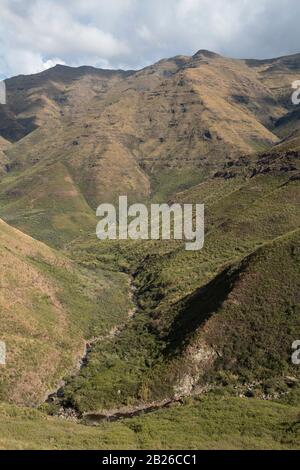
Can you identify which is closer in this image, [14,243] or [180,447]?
[180,447]

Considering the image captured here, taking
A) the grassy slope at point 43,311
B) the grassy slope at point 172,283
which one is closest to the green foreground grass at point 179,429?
Result: the grassy slope at point 172,283

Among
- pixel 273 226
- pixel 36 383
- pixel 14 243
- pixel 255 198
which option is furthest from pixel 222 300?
pixel 255 198

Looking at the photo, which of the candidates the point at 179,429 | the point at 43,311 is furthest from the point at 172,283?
the point at 179,429

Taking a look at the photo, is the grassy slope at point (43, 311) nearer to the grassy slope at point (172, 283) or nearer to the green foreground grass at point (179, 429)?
the grassy slope at point (172, 283)

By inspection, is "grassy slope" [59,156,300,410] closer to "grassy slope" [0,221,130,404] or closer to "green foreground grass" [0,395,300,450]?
"grassy slope" [0,221,130,404]

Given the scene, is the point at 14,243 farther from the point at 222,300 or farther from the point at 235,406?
the point at 235,406

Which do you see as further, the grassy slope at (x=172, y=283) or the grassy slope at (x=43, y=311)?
the grassy slope at (x=43, y=311)
